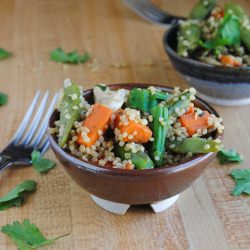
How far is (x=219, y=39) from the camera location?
49.0 inches

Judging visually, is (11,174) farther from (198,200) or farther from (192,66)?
(192,66)

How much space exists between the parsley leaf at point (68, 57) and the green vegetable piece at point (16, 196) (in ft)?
1.87

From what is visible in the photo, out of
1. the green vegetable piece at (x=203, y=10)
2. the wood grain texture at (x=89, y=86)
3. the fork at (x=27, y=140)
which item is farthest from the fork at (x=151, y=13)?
the fork at (x=27, y=140)

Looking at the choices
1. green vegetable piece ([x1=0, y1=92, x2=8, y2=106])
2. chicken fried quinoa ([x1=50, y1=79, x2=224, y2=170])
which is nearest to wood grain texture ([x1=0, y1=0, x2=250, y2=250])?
green vegetable piece ([x1=0, y1=92, x2=8, y2=106])

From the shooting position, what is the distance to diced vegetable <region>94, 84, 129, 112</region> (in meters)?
0.91

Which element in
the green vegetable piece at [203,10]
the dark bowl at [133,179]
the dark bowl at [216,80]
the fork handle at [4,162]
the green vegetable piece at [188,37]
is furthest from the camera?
the green vegetable piece at [203,10]

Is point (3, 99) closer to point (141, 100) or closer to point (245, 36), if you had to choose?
point (141, 100)

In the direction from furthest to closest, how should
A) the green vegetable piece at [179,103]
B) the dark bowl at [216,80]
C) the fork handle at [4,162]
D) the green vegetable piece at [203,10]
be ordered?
the green vegetable piece at [203,10], the dark bowl at [216,80], the fork handle at [4,162], the green vegetable piece at [179,103]

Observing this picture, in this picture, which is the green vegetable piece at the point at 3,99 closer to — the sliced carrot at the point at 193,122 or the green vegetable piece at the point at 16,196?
the green vegetable piece at the point at 16,196

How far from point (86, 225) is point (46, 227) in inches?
2.7

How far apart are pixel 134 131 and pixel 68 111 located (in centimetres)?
13

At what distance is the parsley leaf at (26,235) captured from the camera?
85 centimetres

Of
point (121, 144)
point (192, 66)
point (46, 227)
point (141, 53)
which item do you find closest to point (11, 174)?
point (46, 227)

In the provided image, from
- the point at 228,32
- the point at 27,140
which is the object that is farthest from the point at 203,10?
the point at 27,140
